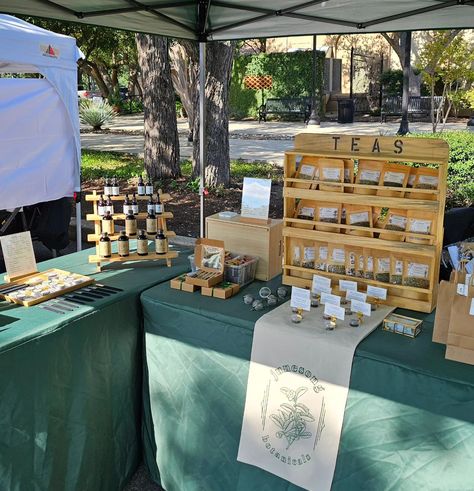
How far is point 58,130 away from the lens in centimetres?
490

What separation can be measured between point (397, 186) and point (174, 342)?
1.06 metres

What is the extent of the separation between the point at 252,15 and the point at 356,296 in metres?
2.28

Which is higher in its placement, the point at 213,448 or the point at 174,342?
the point at 174,342

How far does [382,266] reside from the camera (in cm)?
222

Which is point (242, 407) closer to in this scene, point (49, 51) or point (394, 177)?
point (394, 177)

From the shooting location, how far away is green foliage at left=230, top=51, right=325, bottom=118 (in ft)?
70.0

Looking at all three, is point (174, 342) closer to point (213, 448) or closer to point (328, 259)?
point (213, 448)

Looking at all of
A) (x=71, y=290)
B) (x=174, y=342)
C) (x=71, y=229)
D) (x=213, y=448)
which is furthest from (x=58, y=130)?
(x=213, y=448)

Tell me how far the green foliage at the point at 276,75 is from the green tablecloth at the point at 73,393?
19770 mm

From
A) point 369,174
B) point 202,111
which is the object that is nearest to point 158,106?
point 202,111

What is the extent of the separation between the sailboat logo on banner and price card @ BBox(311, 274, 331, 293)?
3.05 metres

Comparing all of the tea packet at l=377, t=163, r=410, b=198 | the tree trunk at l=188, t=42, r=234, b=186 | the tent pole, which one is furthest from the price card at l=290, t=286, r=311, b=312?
the tree trunk at l=188, t=42, r=234, b=186

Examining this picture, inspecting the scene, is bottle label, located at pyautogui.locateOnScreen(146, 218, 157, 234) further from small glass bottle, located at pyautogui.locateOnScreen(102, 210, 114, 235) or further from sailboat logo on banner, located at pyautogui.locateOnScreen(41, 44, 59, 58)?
sailboat logo on banner, located at pyautogui.locateOnScreen(41, 44, 59, 58)

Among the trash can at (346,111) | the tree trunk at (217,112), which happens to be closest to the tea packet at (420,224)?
the tree trunk at (217,112)
